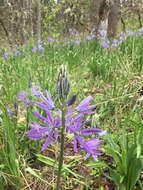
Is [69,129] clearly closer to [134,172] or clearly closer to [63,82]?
[63,82]

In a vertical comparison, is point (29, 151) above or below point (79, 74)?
below

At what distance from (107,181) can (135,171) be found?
322 mm

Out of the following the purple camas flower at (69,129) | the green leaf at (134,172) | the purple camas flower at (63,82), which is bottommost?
the green leaf at (134,172)

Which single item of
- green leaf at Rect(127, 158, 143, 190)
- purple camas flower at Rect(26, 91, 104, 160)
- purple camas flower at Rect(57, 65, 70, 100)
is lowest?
green leaf at Rect(127, 158, 143, 190)

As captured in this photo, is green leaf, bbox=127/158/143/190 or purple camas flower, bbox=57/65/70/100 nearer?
purple camas flower, bbox=57/65/70/100

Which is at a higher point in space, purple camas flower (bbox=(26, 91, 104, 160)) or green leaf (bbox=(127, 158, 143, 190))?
purple camas flower (bbox=(26, 91, 104, 160))

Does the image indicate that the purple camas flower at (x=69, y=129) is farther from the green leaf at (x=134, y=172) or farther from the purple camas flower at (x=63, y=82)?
the green leaf at (x=134, y=172)

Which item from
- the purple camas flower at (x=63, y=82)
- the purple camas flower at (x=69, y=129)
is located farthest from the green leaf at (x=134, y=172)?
the purple camas flower at (x=63, y=82)

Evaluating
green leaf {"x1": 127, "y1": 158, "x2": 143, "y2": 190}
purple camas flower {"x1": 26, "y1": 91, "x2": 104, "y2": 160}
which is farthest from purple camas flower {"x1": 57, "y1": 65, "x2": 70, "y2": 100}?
green leaf {"x1": 127, "y1": 158, "x2": 143, "y2": 190}

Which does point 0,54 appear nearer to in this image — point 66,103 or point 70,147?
point 70,147

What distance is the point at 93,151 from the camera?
645 mm

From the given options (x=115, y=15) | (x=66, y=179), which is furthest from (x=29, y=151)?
(x=115, y=15)

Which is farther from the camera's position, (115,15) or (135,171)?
(115,15)

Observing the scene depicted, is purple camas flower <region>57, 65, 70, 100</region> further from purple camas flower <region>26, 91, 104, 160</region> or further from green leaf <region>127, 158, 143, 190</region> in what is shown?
green leaf <region>127, 158, 143, 190</region>
